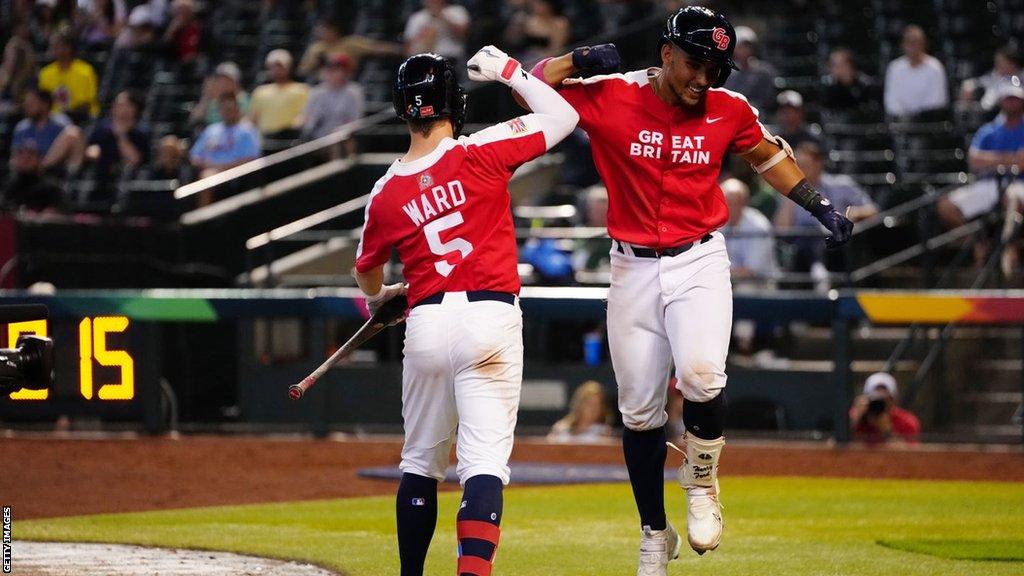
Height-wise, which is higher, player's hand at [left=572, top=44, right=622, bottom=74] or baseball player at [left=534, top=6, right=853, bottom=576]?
player's hand at [left=572, top=44, right=622, bottom=74]

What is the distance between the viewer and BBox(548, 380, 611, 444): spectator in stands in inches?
535

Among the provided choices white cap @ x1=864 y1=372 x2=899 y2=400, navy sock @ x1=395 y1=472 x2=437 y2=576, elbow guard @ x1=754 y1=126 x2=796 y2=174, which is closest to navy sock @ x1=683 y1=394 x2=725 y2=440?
elbow guard @ x1=754 y1=126 x2=796 y2=174

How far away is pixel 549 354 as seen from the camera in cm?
1427

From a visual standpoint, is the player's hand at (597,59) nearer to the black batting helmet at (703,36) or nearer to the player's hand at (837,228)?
the black batting helmet at (703,36)

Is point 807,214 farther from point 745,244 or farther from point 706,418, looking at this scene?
point 706,418

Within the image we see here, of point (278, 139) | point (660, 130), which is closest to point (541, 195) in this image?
point (278, 139)

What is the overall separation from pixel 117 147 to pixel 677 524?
10.9 meters

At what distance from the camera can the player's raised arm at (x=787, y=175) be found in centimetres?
711

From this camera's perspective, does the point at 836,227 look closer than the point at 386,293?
No

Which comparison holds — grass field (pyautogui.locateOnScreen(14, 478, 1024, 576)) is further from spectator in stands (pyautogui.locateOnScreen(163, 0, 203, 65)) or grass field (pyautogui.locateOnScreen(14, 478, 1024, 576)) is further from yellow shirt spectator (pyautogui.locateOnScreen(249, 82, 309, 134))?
spectator in stands (pyautogui.locateOnScreen(163, 0, 203, 65))

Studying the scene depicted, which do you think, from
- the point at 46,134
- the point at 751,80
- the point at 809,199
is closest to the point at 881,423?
the point at 751,80

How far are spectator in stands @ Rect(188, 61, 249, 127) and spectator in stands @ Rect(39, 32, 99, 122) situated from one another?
4.07 feet

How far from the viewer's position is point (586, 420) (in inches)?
536

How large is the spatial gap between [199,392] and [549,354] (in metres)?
3.09
